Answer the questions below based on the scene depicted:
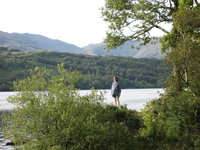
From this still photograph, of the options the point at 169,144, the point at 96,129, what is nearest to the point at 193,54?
the point at 169,144

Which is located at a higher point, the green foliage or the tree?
the tree

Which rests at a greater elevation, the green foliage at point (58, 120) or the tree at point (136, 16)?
the tree at point (136, 16)

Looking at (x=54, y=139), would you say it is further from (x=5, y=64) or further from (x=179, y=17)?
(x=5, y=64)

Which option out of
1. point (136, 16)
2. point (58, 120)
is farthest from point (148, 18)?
point (58, 120)

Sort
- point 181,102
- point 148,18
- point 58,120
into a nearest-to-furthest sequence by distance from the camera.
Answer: point 58,120, point 181,102, point 148,18

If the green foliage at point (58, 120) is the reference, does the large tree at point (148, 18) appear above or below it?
above

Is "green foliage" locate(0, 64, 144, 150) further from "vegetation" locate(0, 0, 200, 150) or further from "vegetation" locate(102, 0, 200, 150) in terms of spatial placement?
"vegetation" locate(102, 0, 200, 150)

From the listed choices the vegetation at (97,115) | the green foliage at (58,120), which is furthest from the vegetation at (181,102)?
the green foliage at (58,120)

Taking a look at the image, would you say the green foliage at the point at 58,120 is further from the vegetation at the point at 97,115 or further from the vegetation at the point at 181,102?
the vegetation at the point at 181,102

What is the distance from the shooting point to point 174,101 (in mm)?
13766

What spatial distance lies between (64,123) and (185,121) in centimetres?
639

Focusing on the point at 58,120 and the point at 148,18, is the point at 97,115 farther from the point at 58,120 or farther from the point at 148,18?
the point at 148,18

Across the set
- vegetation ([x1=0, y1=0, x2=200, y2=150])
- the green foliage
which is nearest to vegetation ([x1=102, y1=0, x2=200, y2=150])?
vegetation ([x1=0, y1=0, x2=200, y2=150])

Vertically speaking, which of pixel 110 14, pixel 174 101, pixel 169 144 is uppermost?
pixel 110 14
